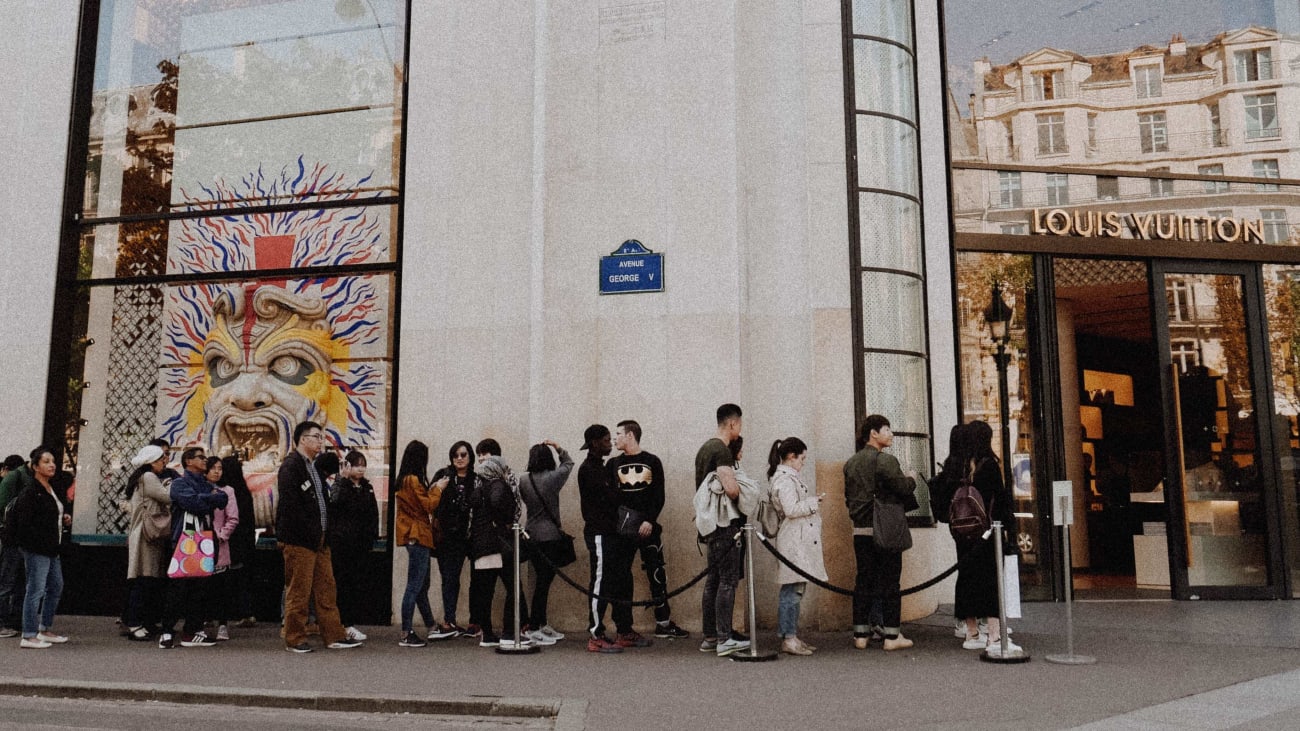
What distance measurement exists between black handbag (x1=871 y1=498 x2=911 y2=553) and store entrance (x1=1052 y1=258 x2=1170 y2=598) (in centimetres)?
386

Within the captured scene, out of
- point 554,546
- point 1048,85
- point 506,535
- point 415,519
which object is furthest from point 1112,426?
point 415,519

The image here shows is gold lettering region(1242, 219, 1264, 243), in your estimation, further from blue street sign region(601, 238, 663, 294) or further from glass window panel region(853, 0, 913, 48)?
blue street sign region(601, 238, 663, 294)

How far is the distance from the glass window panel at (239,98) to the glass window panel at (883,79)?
4.76 metres

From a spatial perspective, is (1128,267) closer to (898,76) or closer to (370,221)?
(898,76)

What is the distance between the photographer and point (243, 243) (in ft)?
39.0

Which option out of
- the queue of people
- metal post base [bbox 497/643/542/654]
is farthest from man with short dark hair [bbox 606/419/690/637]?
metal post base [bbox 497/643/542/654]

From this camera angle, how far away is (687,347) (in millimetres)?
9984

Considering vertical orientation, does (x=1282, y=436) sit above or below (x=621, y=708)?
above

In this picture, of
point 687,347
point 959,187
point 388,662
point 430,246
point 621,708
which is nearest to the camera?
point 621,708

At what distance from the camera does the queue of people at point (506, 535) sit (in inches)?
340

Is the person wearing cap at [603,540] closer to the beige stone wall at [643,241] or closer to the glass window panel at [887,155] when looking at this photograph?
the beige stone wall at [643,241]

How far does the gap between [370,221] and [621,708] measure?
22.0 ft

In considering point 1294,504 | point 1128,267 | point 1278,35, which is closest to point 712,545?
point 1128,267

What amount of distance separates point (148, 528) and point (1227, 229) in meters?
11.4
